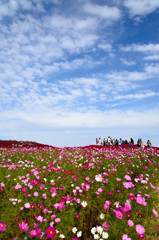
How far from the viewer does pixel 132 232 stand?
131 inches

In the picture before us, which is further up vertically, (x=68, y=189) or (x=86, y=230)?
(x=68, y=189)

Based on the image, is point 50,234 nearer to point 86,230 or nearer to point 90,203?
point 86,230

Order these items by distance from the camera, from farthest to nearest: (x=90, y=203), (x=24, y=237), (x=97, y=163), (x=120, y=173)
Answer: (x=97, y=163)
(x=120, y=173)
(x=90, y=203)
(x=24, y=237)

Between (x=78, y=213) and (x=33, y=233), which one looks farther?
(x=78, y=213)

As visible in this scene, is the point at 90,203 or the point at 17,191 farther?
the point at 17,191

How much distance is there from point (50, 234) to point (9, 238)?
1.12 metres

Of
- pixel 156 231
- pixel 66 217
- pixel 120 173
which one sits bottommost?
pixel 156 231

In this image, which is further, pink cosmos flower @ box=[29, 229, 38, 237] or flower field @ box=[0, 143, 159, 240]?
flower field @ box=[0, 143, 159, 240]

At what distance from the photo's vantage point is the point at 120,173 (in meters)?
6.07

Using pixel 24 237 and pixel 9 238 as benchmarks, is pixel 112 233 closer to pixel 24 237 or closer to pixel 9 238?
pixel 24 237

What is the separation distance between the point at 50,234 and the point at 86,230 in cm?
110

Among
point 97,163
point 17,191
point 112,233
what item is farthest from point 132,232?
point 97,163

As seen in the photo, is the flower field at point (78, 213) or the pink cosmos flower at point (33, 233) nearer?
the pink cosmos flower at point (33, 233)

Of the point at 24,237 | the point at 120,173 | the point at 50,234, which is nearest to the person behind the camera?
the point at 50,234
